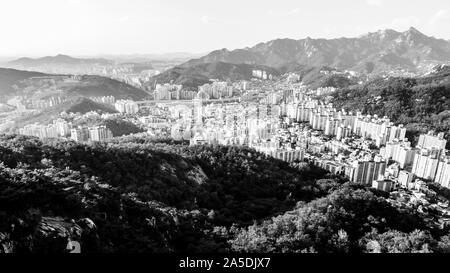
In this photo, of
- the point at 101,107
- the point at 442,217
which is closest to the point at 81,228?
the point at 442,217

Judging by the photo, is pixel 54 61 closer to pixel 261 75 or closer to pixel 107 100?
pixel 261 75

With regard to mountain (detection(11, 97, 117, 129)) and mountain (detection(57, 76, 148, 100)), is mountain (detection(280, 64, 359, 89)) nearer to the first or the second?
mountain (detection(57, 76, 148, 100))

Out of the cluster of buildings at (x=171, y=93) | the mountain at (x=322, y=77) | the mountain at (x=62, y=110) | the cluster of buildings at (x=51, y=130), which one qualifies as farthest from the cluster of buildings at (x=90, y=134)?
the mountain at (x=322, y=77)

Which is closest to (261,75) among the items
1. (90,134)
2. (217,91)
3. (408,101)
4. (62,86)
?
(217,91)

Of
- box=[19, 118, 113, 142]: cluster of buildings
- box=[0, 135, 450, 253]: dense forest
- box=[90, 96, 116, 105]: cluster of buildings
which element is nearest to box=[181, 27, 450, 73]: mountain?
box=[90, 96, 116, 105]: cluster of buildings

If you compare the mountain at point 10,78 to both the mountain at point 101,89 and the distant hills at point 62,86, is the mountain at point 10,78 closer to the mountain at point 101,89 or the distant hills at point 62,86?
the distant hills at point 62,86

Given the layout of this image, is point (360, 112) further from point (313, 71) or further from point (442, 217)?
point (313, 71)
